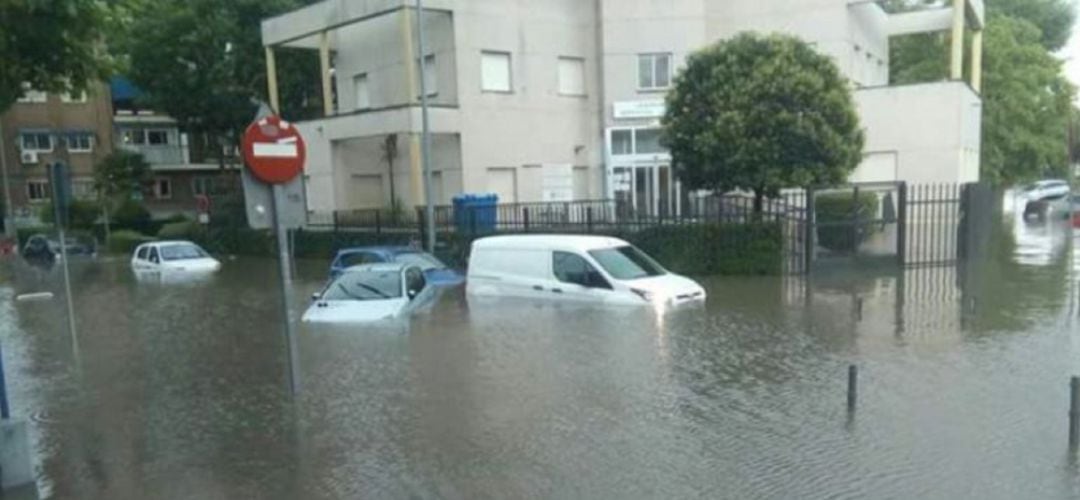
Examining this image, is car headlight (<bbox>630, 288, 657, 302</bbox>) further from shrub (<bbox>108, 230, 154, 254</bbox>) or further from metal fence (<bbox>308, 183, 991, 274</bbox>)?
shrub (<bbox>108, 230, 154, 254</bbox>)

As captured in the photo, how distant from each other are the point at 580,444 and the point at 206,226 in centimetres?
3369

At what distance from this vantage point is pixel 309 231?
1191 inches

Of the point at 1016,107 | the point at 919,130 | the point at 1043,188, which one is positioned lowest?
the point at 1043,188

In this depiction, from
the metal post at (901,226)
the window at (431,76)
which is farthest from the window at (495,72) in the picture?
the metal post at (901,226)

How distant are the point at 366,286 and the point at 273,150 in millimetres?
6756

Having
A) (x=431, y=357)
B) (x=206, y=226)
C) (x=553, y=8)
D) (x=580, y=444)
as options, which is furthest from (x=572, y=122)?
(x=580, y=444)

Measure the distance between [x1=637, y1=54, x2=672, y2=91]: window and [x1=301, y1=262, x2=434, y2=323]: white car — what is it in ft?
55.9

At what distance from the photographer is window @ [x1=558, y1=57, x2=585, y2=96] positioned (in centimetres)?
3077

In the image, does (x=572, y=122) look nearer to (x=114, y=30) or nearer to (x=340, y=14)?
(x=340, y=14)

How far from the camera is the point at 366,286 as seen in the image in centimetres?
1495

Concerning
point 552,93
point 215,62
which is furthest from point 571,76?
point 215,62

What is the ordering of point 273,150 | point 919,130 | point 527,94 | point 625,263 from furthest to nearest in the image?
point 527,94 < point 919,130 < point 625,263 < point 273,150

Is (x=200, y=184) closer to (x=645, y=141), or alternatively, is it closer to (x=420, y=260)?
(x=645, y=141)

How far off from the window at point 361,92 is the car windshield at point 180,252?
806cm
